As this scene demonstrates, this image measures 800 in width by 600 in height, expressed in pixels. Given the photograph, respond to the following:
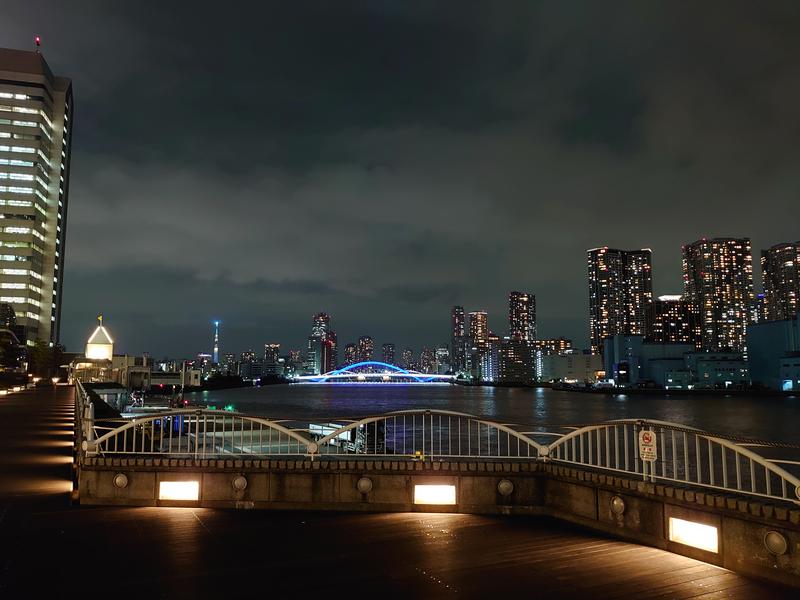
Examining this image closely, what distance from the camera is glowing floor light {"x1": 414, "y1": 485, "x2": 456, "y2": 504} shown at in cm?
1030

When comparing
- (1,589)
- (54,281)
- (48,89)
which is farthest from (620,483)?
(48,89)

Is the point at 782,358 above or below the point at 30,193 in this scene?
below

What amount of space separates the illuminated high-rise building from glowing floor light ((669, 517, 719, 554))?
15268 centimetres

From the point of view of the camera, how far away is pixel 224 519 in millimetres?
9609

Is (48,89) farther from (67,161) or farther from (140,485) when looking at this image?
(140,485)

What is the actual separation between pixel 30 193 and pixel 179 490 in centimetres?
15470

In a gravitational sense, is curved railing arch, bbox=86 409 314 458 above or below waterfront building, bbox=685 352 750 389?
below

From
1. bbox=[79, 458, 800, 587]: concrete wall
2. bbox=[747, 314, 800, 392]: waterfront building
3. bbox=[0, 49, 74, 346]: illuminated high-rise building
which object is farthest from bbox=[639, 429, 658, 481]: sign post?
bbox=[747, 314, 800, 392]: waterfront building

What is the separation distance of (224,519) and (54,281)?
160542mm

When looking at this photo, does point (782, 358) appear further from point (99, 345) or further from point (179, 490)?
point (179, 490)

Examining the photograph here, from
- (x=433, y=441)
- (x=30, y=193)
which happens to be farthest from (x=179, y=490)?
(x=30, y=193)

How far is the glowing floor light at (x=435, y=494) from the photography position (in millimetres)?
10305

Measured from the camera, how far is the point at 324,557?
25.1 ft

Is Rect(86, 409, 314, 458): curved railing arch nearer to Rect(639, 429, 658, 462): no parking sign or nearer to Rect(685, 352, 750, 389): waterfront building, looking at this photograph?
Rect(639, 429, 658, 462): no parking sign
